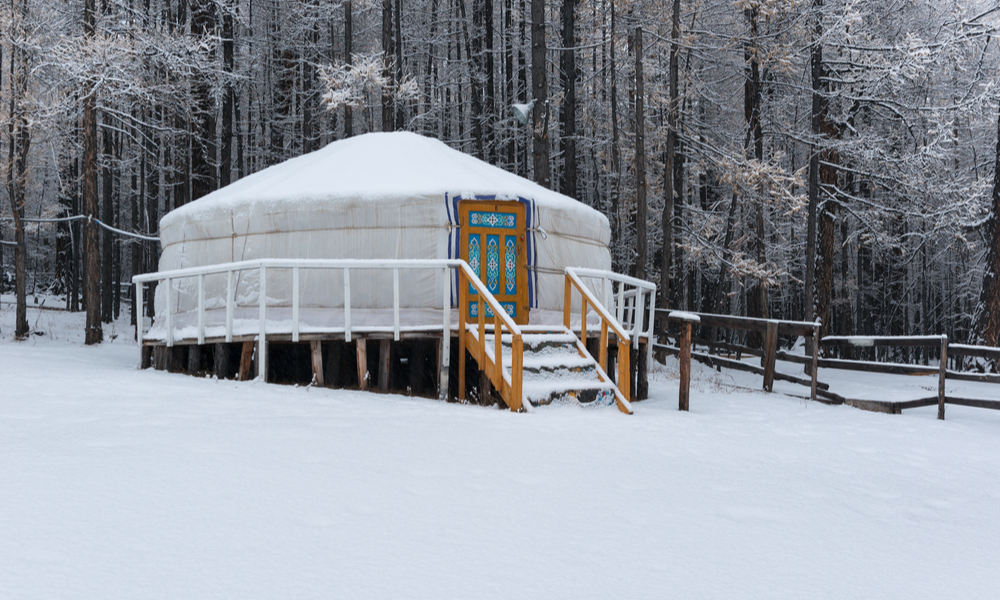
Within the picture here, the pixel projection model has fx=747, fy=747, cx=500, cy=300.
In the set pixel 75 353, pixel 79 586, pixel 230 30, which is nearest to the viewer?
pixel 79 586

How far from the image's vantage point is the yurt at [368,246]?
850 cm

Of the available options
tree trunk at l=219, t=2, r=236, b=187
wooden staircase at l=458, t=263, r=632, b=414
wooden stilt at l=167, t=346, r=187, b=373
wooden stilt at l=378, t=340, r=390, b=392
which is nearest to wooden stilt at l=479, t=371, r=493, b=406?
wooden staircase at l=458, t=263, r=632, b=414

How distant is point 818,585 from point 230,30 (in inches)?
644

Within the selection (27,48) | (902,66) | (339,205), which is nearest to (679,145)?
(902,66)

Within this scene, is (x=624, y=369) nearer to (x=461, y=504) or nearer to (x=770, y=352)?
(x=770, y=352)

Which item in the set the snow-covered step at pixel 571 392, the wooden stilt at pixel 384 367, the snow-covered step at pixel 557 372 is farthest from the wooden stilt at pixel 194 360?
the snow-covered step at pixel 571 392

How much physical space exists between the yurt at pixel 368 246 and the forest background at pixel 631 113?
3.27 meters

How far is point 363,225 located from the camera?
8742mm

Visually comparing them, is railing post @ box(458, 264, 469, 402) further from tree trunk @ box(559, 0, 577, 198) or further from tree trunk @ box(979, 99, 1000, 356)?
tree trunk @ box(979, 99, 1000, 356)

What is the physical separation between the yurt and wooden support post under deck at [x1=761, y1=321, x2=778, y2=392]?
6.45 feet

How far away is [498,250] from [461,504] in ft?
19.4

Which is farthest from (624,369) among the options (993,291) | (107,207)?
(107,207)

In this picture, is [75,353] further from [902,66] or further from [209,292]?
[902,66]

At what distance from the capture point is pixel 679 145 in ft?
60.3
